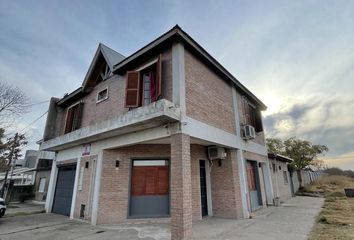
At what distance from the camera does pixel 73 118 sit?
11.5m

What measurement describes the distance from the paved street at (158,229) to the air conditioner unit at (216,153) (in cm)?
262

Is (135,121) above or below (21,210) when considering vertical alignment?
above

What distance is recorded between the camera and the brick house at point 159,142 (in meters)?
6.06

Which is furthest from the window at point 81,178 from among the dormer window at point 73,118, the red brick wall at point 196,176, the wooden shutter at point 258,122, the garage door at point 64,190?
the wooden shutter at point 258,122

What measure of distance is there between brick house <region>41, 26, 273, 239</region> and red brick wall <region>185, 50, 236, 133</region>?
0.04 m

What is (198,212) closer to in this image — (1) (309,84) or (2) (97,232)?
(2) (97,232)

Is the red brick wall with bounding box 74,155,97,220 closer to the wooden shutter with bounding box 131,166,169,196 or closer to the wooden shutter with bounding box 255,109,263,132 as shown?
the wooden shutter with bounding box 131,166,169,196

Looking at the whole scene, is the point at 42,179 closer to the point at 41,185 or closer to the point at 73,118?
the point at 41,185

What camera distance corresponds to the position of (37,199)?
16938mm

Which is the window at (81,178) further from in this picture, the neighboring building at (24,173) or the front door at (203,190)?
the neighboring building at (24,173)

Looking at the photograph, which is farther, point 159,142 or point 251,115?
point 251,115

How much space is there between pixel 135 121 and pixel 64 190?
7852 millimetres

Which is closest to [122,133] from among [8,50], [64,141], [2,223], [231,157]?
[64,141]

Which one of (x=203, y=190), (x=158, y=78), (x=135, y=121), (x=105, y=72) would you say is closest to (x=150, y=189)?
(x=203, y=190)
